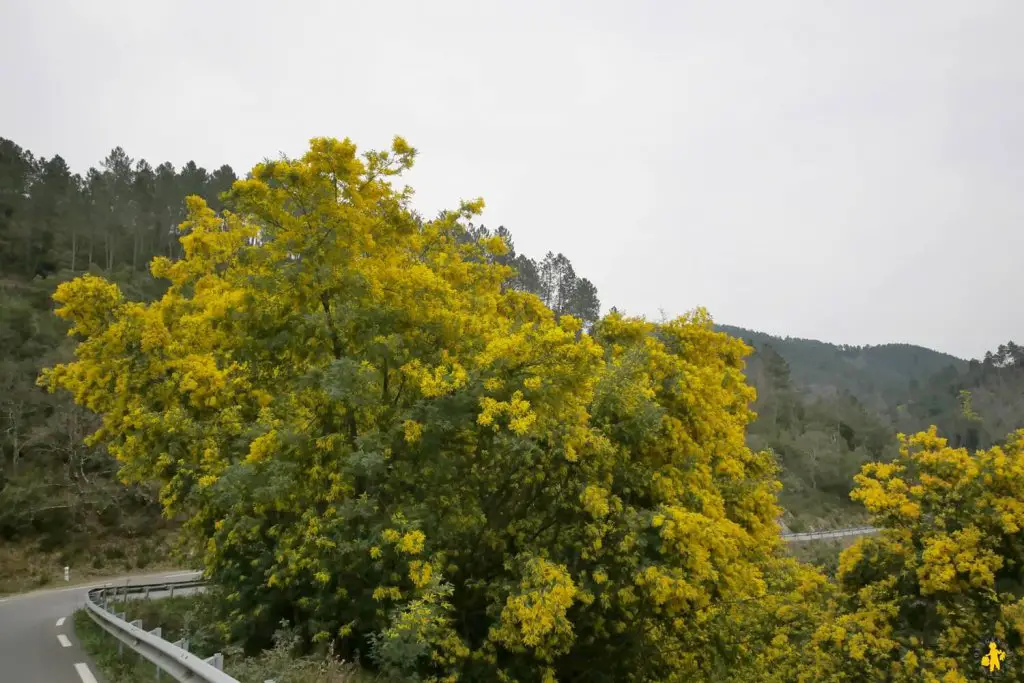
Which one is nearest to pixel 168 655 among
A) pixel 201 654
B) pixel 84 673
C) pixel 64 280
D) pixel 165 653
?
pixel 165 653

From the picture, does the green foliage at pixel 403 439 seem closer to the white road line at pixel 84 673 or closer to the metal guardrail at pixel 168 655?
the metal guardrail at pixel 168 655

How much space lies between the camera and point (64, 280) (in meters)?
52.8

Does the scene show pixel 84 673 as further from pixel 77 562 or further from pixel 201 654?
pixel 77 562

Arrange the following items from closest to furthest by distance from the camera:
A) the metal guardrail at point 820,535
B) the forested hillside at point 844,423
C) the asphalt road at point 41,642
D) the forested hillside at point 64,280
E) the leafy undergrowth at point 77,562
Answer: the asphalt road at point 41,642
the leafy undergrowth at point 77,562
the forested hillside at point 64,280
the metal guardrail at point 820,535
the forested hillside at point 844,423

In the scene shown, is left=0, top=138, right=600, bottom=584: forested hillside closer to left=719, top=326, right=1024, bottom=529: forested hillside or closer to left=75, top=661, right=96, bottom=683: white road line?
left=75, top=661, right=96, bottom=683: white road line

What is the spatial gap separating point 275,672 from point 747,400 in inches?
484

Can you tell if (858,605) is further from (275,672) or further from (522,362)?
(275,672)

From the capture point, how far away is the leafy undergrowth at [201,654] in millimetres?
8203

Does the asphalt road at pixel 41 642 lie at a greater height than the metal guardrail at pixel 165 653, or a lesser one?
lesser

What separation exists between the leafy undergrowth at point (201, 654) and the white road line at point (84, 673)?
17 centimetres

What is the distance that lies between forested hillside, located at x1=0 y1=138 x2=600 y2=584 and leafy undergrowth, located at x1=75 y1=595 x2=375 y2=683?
7704mm

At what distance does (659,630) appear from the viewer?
1517 cm

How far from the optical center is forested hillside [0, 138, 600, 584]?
3509cm

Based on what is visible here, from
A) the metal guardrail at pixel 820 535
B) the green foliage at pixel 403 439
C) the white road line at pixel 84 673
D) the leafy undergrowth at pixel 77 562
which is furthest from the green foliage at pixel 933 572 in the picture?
the metal guardrail at pixel 820 535
